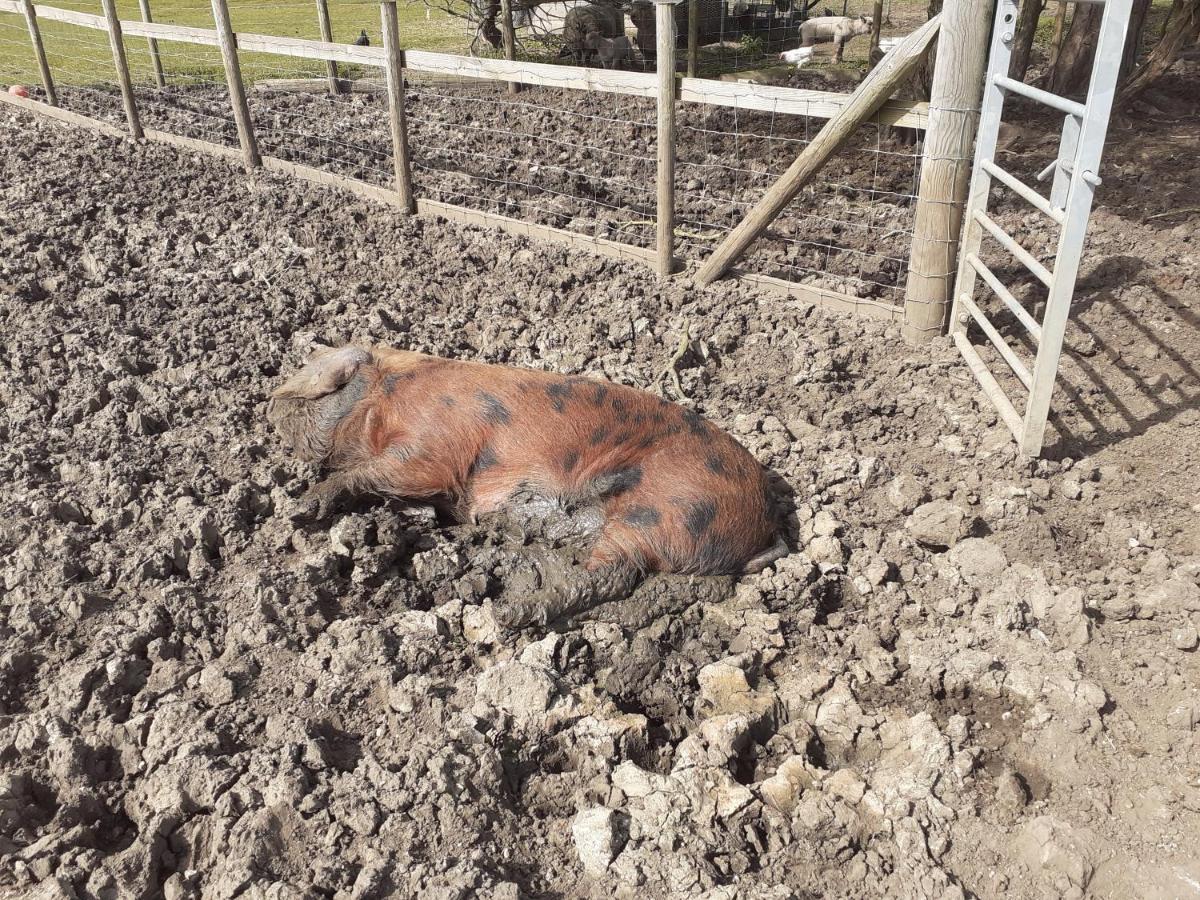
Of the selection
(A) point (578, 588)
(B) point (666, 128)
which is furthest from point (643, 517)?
(B) point (666, 128)

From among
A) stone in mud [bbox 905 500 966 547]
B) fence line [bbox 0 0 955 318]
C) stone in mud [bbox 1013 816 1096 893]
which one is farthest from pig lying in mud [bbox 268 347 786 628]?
fence line [bbox 0 0 955 318]

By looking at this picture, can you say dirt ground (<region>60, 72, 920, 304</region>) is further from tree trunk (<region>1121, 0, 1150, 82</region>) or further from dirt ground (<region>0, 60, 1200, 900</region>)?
tree trunk (<region>1121, 0, 1150, 82</region>)

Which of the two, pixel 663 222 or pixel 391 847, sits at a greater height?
pixel 663 222

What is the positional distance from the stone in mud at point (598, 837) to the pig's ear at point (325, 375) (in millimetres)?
1942

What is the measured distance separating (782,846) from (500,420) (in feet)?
5.63

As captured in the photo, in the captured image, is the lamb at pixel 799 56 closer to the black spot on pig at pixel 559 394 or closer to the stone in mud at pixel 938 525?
the stone in mud at pixel 938 525

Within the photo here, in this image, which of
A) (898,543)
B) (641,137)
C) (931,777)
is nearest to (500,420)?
(898,543)

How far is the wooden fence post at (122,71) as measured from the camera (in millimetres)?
8820

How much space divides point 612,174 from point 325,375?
4435mm

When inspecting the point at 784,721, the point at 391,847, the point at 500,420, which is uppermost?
the point at 500,420

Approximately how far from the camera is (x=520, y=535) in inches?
136

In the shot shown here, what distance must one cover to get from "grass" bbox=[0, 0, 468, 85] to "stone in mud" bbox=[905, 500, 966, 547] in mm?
11149

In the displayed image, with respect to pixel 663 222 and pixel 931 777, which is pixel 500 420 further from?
pixel 663 222

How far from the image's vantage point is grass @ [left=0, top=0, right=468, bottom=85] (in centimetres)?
1259
